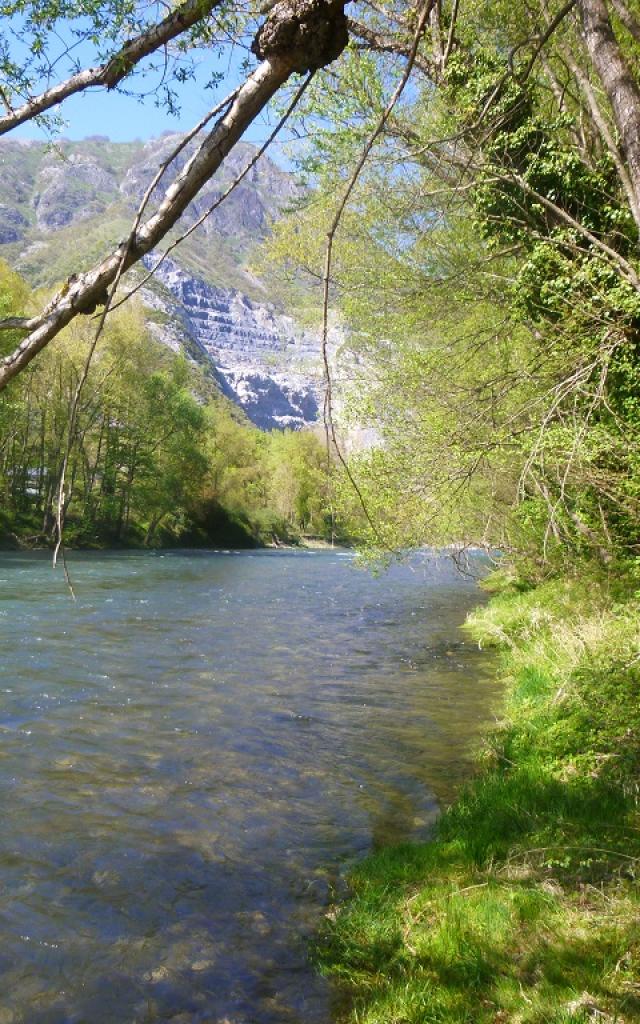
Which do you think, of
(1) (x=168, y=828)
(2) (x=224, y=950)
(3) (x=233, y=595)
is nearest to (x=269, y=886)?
(2) (x=224, y=950)

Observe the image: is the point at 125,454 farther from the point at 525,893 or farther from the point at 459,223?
the point at 525,893

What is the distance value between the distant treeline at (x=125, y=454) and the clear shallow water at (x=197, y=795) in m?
21.5

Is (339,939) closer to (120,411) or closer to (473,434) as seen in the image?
(473,434)

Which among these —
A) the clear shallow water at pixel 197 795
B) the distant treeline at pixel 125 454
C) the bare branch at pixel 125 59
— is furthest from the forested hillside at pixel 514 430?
the distant treeline at pixel 125 454

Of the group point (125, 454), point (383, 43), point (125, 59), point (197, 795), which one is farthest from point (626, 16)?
point (125, 454)

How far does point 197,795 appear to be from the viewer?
7.43m

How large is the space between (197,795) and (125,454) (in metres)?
48.3

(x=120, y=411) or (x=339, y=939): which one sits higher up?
(x=120, y=411)

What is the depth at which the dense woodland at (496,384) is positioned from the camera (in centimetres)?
358

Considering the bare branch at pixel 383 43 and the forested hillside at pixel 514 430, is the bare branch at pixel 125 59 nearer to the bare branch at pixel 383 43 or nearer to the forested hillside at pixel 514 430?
the forested hillside at pixel 514 430

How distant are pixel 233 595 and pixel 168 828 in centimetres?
1870

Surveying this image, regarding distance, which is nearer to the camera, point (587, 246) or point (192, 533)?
point (587, 246)

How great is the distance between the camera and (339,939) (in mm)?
4805

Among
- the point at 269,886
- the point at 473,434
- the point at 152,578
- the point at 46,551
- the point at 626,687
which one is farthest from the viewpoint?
the point at 46,551
